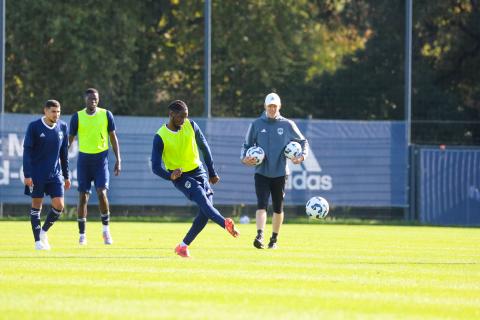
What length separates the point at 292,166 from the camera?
89.9 feet

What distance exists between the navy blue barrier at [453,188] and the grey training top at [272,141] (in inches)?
456

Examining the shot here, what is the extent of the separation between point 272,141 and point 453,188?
39.4ft

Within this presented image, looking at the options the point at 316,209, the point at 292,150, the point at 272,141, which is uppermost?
the point at 272,141

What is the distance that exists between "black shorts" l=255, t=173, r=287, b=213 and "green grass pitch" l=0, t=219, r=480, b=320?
2.31 ft

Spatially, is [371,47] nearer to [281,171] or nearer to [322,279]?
[281,171]

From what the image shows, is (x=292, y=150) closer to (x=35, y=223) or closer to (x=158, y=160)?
(x=158, y=160)

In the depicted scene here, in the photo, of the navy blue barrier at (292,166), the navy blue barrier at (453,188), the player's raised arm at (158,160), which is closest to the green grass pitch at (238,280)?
the player's raised arm at (158,160)

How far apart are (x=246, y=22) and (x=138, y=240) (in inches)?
895

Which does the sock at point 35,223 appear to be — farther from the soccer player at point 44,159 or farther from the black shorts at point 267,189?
the black shorts at point 267,189

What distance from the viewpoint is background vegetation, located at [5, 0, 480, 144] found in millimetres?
36906

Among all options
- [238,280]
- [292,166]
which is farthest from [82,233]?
[292,166]

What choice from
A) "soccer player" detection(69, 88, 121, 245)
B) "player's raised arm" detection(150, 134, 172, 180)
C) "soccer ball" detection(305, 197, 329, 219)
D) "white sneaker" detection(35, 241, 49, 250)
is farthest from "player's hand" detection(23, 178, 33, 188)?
"soccer ball" detection(305, 197, 329, 219)

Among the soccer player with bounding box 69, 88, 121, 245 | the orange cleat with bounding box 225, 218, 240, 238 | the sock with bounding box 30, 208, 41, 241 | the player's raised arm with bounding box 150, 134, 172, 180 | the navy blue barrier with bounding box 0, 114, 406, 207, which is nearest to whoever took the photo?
the orange cleat with bounding box 225, 218, 240, 238

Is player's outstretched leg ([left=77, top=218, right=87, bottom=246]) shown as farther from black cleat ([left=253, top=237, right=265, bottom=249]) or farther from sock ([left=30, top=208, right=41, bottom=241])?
black cleat ([left=253, top=237, right=265, bottom=249])
